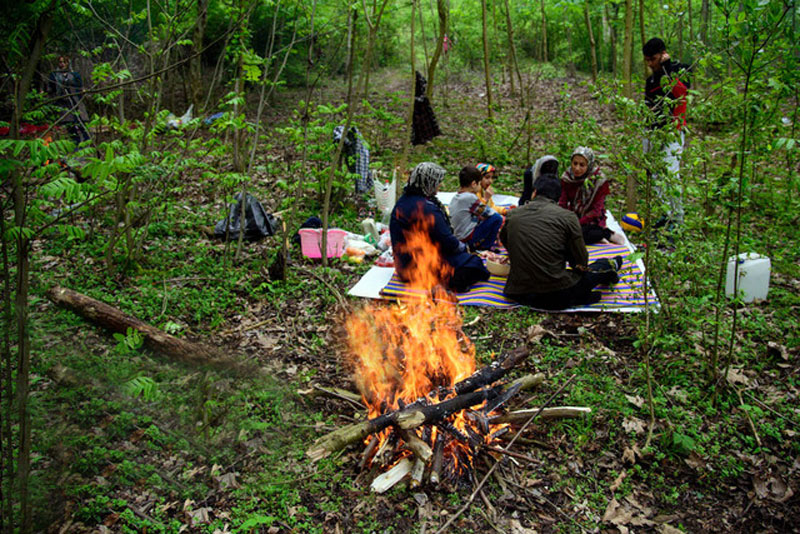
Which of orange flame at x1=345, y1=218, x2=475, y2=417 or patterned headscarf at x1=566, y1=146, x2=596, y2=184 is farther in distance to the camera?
patterned headscarf at x1=566, y1=146, x2=596, y2=184

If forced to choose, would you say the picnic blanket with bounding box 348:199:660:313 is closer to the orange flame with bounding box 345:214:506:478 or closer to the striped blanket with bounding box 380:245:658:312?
the striped blanket with bounding box 380:245:658:312

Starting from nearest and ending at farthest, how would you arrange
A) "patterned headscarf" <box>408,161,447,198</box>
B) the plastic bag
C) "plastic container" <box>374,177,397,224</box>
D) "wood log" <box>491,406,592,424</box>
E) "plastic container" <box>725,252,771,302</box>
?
"wood log" <box>491,406,592,424</box>
"plastic container" <box>725,252,771,302</box>
"patterned headscarf" <box>408,161,447,198</box>
the plastic bag
"plastic container" <box>374,177,397,224</box>

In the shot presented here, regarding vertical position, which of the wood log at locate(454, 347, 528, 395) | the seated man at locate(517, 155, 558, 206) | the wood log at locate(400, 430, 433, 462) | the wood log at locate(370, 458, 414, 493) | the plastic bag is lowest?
the wood log at locate(370, 458, 414, 493)

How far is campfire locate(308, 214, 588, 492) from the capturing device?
3418 mm

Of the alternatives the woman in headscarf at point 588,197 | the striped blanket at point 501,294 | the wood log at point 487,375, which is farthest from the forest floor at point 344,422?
the woman in headscarf at point 588,197

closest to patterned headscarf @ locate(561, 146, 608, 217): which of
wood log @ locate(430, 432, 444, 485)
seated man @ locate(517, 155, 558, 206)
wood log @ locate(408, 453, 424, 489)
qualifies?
seated man @ locate(517, 155, 558, 206)

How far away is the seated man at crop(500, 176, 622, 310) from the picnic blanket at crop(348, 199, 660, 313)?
0.15m

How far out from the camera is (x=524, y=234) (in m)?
5.43

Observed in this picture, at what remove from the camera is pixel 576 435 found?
148 inches

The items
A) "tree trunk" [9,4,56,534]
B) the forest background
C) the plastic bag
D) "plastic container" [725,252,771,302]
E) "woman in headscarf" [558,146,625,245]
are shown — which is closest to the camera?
"tree trunk" [9,4,56,534]

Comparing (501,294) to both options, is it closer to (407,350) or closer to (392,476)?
(407,350)

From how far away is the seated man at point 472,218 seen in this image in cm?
680

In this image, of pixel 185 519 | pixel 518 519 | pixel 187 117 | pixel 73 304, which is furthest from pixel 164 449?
pixel 187 117

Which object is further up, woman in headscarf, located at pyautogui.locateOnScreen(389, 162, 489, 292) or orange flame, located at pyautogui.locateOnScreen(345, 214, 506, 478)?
woman in headscarf, located at pyautogui.locateOnScreen(389, 162, 489, 292)
